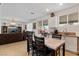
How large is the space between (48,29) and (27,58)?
4.72 metres

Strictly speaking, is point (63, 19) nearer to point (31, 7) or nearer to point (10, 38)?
point (31, 7)

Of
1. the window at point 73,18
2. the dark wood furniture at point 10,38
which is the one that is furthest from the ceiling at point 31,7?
the dark wood furniture at point 10,38

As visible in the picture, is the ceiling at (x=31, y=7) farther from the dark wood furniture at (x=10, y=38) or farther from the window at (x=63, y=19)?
the dark wood furniture at (x=10, y=38)

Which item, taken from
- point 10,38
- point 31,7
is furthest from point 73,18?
point 10,38

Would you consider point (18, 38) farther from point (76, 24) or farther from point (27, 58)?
point (27, 58)

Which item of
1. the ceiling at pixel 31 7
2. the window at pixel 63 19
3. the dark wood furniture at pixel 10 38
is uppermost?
the ceiling at pixel 31 7

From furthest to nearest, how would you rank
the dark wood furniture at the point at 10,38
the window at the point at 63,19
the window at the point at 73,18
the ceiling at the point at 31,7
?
the dark wood furniture at the point at 10,38, the window at the point at 63,19, the window at the point at 73,18, the ceiling at the point at 31,7

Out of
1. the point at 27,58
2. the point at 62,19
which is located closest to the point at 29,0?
the point at 27,58

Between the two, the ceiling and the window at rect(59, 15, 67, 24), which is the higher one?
the ceiling

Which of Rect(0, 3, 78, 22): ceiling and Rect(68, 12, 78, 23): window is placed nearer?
Rect(0, 3, 78, 22): ceiling

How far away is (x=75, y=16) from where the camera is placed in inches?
171

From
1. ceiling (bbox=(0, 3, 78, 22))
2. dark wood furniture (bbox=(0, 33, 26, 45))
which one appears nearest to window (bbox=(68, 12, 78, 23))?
ceiling (bbox=(0, 3, 78, 22))

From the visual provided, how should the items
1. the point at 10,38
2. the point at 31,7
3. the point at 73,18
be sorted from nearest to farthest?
the point at 73,18 → the point at 31,7 → the point at 10,38

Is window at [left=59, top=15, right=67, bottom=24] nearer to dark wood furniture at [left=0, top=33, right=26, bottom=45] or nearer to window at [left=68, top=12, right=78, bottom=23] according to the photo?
window at [left=68, top=12, right=78, bottom=23]
